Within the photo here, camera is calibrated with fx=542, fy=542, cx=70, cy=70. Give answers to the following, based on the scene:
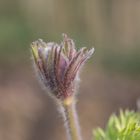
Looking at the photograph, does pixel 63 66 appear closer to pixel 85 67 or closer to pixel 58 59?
pixel 58 59

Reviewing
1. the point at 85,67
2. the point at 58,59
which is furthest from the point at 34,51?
the point at 85,67

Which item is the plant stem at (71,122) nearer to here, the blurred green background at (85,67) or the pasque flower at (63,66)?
the pasque flower at (63,66)

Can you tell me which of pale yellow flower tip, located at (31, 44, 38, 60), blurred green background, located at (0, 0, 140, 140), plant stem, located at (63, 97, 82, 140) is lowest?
plant stem, located at (63, 97, 82, 140)

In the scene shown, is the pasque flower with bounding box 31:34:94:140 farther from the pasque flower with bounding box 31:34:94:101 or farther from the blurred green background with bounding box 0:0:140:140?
the blurred green background with bounding box 0:0:140:140

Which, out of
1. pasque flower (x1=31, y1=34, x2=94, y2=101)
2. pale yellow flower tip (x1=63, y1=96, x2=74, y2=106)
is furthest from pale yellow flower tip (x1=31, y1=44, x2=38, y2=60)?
pale yellow flower tip (x1=63, y1=96, x2=74, y2=106)

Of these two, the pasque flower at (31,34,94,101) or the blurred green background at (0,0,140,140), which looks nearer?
the pasque flower at (31,34,94,101)

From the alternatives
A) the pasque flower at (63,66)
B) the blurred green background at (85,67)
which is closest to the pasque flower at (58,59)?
the pasque flower at (63,66)
